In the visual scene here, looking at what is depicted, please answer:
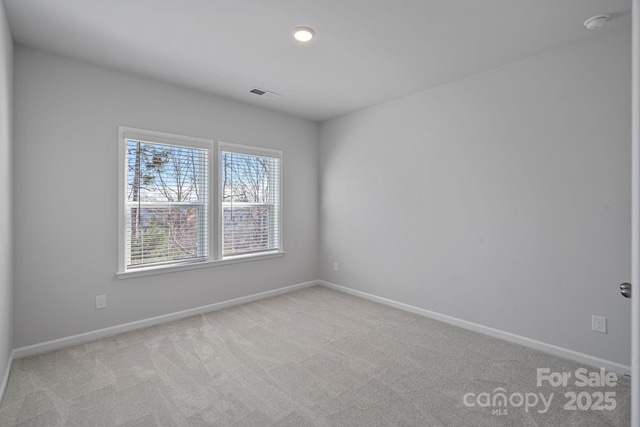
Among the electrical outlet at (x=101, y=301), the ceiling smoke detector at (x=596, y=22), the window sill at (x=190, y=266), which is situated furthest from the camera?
the window sill at (x=190, y=266)

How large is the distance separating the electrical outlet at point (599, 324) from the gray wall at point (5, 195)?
438 centimetres

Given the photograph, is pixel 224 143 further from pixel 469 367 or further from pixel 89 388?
pixel 469 367

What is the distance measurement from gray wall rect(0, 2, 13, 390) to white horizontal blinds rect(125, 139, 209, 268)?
34.9 inches

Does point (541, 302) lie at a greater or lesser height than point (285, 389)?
greater

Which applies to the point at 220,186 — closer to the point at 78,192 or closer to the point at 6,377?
the point at 78,192

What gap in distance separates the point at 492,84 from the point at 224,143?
3.02 metres

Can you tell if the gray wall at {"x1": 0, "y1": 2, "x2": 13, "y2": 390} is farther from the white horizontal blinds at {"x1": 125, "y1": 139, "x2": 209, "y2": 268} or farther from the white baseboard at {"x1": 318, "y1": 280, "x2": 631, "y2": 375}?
the white baseboard at {"x1": 318, "y1": 280, "x2": 631, "y2": 375}

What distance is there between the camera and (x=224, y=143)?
12.5ft

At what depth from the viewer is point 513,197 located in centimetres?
287

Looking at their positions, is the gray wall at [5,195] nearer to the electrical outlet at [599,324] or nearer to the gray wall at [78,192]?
the gray wall at [78,192]

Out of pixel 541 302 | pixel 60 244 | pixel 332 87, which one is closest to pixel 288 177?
pixel 332 87

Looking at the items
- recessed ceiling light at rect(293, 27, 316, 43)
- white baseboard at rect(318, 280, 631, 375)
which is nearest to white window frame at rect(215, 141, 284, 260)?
white baseboard at rect(318, 280, 631, 375)

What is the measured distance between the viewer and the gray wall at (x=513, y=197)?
93.7 inches

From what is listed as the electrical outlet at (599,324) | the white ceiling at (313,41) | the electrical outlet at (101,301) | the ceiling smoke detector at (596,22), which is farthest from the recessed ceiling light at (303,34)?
the electrical outlet at (599,324)
